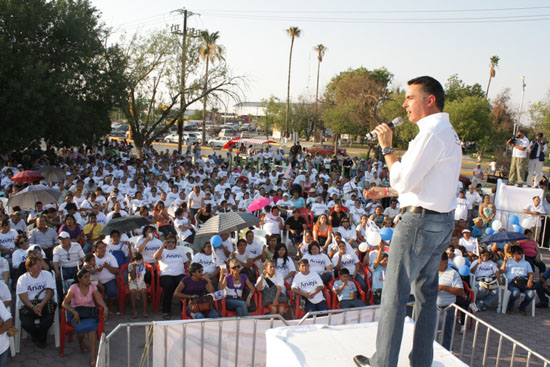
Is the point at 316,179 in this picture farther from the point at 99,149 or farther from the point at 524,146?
the point at 99,149

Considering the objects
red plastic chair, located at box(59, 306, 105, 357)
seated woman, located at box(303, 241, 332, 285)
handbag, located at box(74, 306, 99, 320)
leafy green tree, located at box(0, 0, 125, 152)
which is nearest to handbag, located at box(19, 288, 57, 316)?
red plastic chair, located at box(59, 306, 105, 357)

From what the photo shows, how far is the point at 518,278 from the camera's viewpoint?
7.74m

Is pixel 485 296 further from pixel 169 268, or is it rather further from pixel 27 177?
pixel 27 177

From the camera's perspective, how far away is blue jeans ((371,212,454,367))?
8.36 feet

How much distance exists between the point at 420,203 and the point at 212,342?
2928mm

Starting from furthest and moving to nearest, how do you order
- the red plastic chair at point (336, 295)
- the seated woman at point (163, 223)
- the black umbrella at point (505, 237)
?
the seated woman at point (163, 223)
the black umbrella at point (505, 237)
the red plastic chair at point (336, 295)

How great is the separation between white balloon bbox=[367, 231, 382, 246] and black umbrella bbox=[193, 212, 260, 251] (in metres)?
2.19

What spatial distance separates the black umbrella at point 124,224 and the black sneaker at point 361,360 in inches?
223

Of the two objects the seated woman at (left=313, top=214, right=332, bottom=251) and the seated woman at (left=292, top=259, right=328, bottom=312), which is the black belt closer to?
the seated woman at (left=292, top=259, right=328, bottom=312)

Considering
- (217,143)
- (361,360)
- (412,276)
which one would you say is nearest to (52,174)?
(361,360)

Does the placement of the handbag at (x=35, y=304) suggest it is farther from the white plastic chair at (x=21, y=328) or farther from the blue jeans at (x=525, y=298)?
the blue jeans at (x=525, y=298)

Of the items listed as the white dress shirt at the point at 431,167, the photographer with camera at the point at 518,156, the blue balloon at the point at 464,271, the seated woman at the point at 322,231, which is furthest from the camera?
the photographer with camera at the point at 518,156

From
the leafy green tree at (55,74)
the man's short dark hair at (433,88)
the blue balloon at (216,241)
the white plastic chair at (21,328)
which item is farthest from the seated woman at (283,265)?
the leafy green tree at (55,74)

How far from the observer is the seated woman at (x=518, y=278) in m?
7.72
